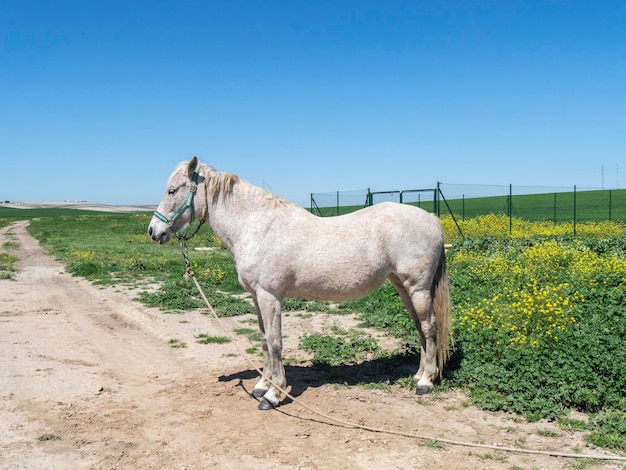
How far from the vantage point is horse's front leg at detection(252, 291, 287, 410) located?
503cm

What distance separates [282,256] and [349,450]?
6.65 ft

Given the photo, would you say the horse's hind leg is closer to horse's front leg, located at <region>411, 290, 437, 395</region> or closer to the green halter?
horse's front leg, located at <region>411, 290, 437, 395</region>

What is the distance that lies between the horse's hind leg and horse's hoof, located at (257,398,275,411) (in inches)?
65.9

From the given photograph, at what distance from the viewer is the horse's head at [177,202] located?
5.22m

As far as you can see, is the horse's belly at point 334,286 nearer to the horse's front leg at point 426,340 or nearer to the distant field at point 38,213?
the horse's front leg at point 426,340

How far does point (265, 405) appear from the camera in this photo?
4.97m

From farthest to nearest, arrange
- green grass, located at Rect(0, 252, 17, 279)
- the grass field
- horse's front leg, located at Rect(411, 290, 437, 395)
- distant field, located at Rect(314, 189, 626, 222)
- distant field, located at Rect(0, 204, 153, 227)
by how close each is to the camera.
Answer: distant field, located at Rect(0, 204, 153, 227) → distant field, located at Rect(314, 189, 626, 222) → green grass, located at Rect(0, 252, 17, 279) → horse's front leg, located at Rect(411, 290, 437, 395) → the grass field

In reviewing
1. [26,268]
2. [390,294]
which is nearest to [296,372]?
[390,294]

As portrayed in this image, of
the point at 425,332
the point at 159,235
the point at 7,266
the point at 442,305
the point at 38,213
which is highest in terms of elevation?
the point at 38,213

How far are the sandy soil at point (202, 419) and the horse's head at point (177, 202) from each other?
76.3 inches

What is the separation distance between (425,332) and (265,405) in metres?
2.01

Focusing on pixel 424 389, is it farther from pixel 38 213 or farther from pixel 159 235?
pixel 38 213

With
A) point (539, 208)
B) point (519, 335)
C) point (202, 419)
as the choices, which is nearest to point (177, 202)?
point (202, 419)

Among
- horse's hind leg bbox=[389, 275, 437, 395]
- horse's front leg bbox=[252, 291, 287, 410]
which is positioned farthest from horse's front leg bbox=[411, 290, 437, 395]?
horse's front leg bbox=[252, 291, 287, 410]
